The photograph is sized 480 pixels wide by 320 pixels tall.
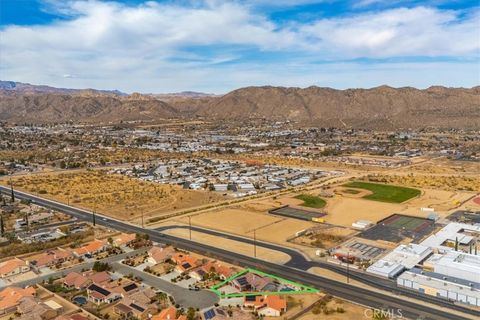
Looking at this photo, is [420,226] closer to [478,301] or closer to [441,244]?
[441,244]

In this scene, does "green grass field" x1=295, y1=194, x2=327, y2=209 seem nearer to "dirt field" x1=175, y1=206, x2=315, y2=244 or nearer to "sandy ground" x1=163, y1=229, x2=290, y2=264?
"dirt field" x1=175, y1=206, x2=315, y2=244

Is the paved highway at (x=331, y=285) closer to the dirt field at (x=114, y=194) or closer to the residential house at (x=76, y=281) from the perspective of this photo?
the dirt field at (x=114, y=194)

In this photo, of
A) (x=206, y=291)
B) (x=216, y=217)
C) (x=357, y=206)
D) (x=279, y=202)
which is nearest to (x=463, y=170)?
(x=357, y=206)

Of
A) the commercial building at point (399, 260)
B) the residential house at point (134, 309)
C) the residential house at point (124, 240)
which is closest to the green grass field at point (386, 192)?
the commercial building at point (399, 260)

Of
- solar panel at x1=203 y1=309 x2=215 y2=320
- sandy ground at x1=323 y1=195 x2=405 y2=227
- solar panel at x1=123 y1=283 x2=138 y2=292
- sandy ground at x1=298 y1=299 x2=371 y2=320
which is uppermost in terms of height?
solar panel at x1=123 y1=283 x2=138 y2=292

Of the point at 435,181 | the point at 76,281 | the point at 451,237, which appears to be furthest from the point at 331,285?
the point at 435,181

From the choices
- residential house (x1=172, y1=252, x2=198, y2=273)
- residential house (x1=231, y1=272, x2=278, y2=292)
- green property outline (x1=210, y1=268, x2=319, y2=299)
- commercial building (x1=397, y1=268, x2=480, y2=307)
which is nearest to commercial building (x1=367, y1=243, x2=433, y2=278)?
commercial building (x1=397, y1=268, x2=480, y2=307)

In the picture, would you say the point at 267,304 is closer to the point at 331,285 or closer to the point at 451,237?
the point at 331,285
